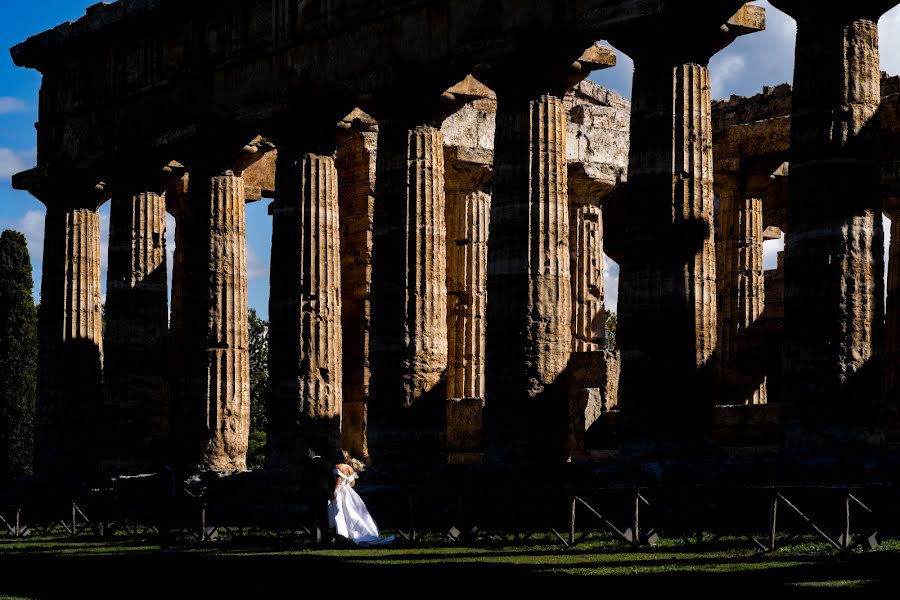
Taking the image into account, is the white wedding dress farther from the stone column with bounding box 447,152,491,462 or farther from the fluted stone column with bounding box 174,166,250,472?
the stone column with bounding box 447,152,491,462

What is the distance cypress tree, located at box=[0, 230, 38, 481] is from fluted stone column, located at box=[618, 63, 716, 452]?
2600cm

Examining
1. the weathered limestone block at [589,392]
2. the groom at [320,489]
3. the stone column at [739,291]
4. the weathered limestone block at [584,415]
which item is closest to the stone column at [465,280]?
the weathered limestone block at [589,392]

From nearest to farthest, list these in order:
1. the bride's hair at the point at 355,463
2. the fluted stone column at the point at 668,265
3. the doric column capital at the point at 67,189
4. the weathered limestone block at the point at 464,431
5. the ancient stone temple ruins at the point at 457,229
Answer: the ancient stone temple ruins at the point at 457,229, the fluted stone column at the point at 668,265, the bride's hair at the point at 355,463, the weathered limestone block at the point at 464,431, the doric column capital at the point at 67,189

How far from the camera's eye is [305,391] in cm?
3266

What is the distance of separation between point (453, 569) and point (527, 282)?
28.6 ft

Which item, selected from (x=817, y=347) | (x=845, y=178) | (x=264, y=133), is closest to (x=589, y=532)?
(x=817, y=347)

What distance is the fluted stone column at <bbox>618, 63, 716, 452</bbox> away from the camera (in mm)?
26281

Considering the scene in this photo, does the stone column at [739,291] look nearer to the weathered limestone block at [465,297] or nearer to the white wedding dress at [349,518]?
the weathered limestone block at [465,297]

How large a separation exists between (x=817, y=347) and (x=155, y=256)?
17.7 meters

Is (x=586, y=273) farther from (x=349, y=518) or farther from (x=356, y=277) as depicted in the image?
(x=349, y=518)

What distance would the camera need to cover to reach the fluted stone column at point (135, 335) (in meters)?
37.4

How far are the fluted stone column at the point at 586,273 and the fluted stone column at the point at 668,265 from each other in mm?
12462

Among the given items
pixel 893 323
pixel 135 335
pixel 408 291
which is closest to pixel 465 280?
pixel 408 291

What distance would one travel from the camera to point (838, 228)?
79.2 feet
